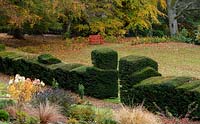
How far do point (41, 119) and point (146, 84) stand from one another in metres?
3.75

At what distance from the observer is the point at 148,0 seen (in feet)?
116

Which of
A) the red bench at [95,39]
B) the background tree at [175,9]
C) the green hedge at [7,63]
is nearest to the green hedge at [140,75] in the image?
the green hedge at [7,63]

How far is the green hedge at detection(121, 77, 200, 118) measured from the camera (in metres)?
11.2

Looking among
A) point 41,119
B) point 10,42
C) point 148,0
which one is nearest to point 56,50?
point 10,42

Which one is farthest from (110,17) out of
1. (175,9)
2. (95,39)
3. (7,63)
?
(7,63)

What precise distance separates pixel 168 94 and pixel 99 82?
3484 millimetres

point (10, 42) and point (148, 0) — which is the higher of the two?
point (148, 0)

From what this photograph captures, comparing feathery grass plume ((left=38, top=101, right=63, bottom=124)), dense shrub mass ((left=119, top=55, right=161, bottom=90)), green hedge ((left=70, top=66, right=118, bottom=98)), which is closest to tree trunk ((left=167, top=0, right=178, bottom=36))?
green hedge ((left=70, top=66, right=118, bottom=98))

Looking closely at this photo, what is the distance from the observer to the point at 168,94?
11.7 meters

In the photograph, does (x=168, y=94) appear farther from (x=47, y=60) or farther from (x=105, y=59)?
(x=47, y=60)

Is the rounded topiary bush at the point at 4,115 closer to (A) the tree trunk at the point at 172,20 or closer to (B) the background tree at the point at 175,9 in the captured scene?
(B) the background tree at the point at 175,9

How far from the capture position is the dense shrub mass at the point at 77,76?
14.7 meters

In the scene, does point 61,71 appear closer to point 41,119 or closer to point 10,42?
point 41,119

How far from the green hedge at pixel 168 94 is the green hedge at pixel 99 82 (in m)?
1.81
